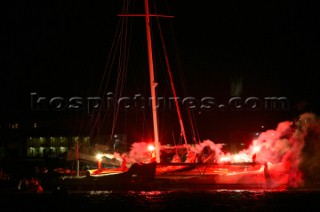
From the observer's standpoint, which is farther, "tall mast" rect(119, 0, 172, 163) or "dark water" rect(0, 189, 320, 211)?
"tall mast" rect(119, 0, 172, 163)

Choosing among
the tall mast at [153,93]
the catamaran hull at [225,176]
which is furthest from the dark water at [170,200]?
the tall mast at [153,93]

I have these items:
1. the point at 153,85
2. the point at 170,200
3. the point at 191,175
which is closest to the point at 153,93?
the point at 153,85

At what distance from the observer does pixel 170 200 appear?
89.4 feet

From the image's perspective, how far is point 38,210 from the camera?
81.6ft

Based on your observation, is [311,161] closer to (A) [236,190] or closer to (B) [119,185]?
(A) [236,190]

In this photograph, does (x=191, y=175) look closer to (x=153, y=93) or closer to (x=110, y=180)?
(x=110, y=180)

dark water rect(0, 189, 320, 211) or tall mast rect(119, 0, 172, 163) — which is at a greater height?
tall mast rect(119, 0, 172, 163)

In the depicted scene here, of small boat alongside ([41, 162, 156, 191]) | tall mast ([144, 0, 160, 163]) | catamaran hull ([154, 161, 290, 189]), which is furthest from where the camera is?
tall mast ([144, 0, 160, 163])

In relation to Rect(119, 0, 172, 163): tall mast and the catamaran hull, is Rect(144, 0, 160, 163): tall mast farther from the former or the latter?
the catamaran hull

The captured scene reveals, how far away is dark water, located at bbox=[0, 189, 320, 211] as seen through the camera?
24.3 metres

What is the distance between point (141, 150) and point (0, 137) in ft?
246

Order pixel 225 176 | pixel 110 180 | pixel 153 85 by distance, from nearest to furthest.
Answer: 1. pixel 225 176
2. pixel 110 180
3. pixel 153 85

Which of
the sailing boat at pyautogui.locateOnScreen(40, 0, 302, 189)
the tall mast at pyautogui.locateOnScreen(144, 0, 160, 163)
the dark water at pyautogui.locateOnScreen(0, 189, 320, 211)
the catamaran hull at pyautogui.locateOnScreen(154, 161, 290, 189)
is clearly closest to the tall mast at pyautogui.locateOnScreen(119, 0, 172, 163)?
the tall mast at pyautogui.locateOnScreen(144, 0, 160, 163)

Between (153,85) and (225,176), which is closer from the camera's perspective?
(225,176)
